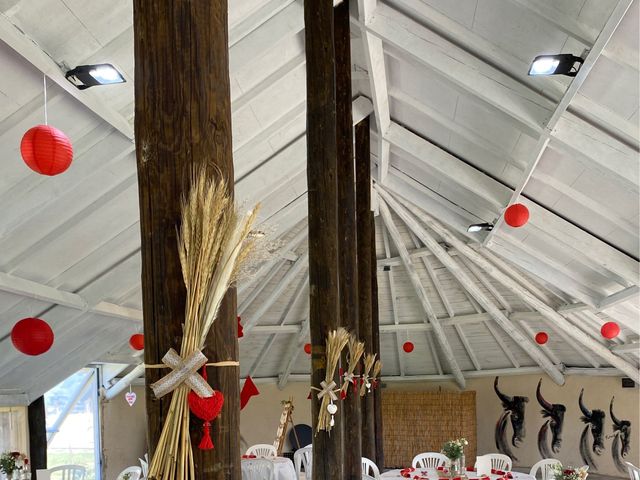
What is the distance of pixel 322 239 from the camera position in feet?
17.9

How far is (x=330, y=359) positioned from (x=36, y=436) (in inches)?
247

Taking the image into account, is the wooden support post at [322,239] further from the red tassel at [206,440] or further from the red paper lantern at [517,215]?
the red tassel at [206,440]

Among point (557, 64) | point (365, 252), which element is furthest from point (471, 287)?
point (557, 64)

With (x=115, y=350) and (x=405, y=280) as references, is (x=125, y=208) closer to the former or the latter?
(x=115, y=350)

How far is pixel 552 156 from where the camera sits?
6273 mm

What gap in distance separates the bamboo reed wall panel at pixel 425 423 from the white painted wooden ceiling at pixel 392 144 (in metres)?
3.79

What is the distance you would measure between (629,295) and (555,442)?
6830 mm

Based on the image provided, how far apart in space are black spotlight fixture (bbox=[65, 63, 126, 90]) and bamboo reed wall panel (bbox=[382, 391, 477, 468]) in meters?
11.0

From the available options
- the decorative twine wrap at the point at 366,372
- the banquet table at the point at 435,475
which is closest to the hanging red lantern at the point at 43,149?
the banquet table at the point at 435,475

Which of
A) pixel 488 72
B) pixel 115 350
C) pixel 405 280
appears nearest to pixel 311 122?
pixel 488 72

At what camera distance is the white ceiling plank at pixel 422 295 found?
11703 millimetres

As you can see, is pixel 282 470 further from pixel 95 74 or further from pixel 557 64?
pixel 557 64

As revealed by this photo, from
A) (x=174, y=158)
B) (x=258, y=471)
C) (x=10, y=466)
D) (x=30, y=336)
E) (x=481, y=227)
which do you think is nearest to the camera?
(x=174, y=158)

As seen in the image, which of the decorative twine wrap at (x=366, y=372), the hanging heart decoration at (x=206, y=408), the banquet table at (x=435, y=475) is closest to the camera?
the hanging heart decoration at (x=206, y=408)
